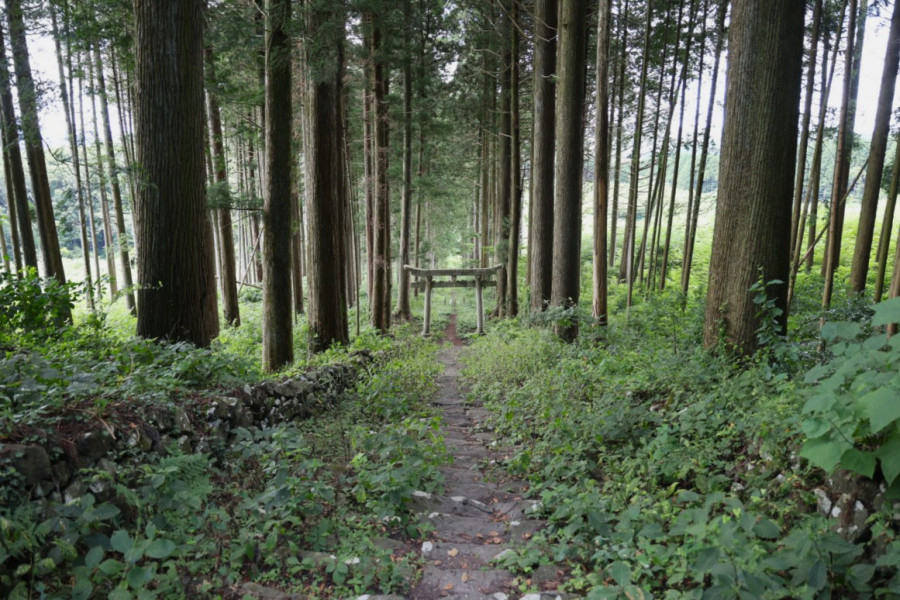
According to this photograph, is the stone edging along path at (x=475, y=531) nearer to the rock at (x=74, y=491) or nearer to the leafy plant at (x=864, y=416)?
the leafy plant at (x=864, y=416)

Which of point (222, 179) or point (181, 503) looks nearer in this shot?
point (181, 503)

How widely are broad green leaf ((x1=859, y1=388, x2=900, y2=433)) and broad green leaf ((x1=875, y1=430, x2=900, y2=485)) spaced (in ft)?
0.42

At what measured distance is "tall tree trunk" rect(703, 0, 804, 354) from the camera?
4660 mm

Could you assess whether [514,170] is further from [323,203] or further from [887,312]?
[887,312]

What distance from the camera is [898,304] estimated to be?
8.33 ft

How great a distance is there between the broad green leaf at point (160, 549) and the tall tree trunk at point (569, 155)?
771 cm

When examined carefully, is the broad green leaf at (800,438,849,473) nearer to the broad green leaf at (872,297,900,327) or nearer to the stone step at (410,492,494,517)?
the broad green leaf at (872,297,900,327)

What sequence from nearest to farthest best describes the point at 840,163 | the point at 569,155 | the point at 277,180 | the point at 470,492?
1. the point at 470,492
2. the point at 277,180
3. the point at 840,163
4. the point at 569,155

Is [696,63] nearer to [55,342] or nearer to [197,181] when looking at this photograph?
[197,181]

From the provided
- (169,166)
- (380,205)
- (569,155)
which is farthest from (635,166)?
(169,166)

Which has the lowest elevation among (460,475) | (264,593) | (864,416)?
(460,475)

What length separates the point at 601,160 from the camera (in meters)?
8.40

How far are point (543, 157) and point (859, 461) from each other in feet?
31.4

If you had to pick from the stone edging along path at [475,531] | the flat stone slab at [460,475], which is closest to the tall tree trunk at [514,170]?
the stone edging along path at [475,531]
